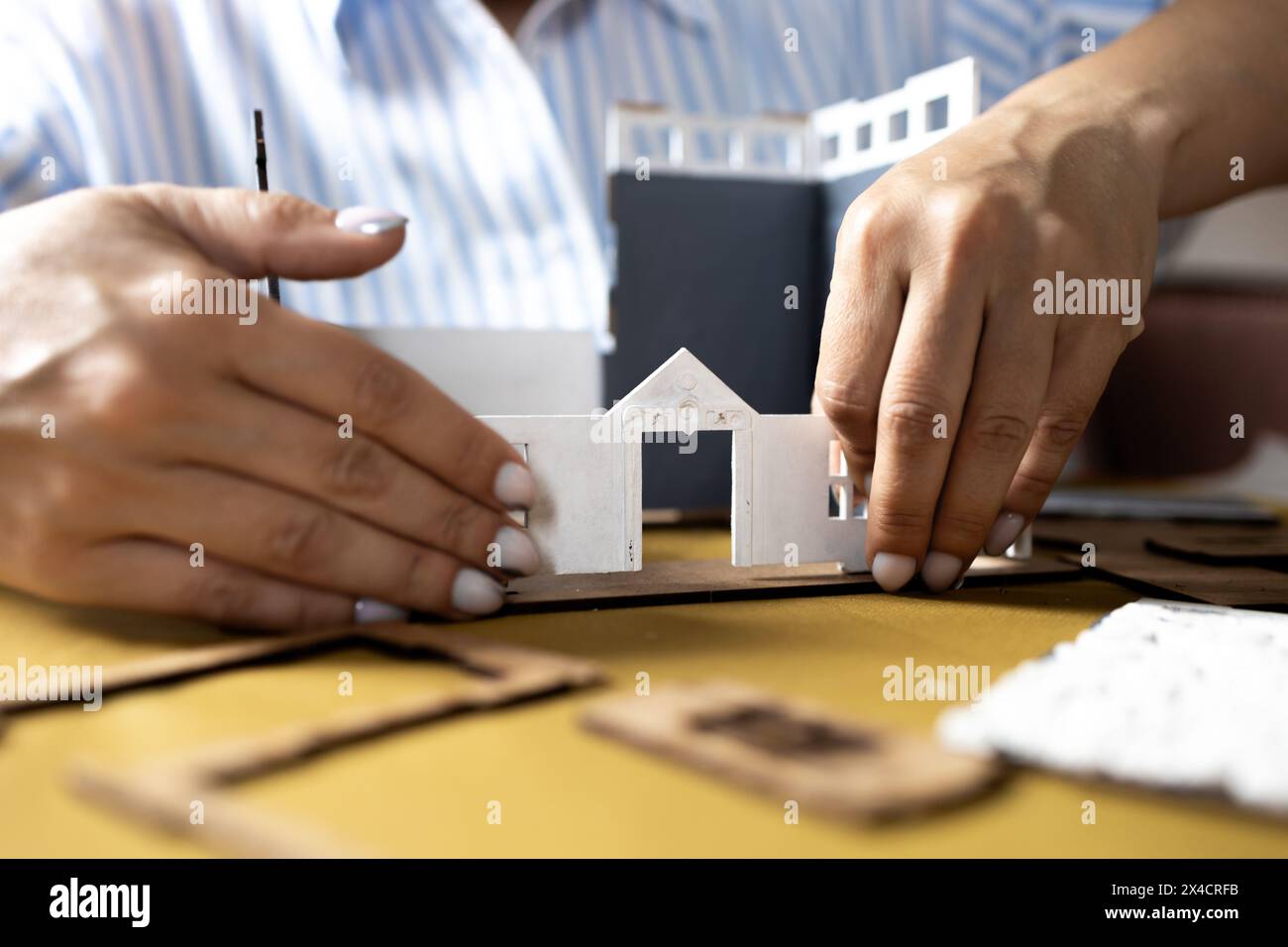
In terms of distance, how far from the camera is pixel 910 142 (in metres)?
1.23

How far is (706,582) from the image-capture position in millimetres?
933

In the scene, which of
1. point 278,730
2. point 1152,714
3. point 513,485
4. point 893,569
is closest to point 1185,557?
point 893,569

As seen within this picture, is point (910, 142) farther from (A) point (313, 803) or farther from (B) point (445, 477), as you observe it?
(A) point (313, 803)

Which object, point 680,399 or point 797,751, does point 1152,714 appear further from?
point 680,399

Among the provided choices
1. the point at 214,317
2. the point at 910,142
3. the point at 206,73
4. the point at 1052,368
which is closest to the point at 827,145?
the point at 910,142

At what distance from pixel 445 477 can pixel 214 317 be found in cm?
20

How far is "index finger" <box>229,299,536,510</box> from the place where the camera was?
0.69m

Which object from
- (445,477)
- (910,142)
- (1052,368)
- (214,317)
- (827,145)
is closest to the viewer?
(214,317)

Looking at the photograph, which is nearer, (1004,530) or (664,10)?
(1004,530)

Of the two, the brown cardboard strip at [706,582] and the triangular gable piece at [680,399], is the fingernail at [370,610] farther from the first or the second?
the triangular gable piece at [680,399]

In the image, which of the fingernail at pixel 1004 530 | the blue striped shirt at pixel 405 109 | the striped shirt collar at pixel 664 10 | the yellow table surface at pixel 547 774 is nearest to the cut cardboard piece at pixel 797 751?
the yellow table surface at pixel 547 774

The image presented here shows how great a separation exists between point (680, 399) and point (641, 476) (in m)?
0.09

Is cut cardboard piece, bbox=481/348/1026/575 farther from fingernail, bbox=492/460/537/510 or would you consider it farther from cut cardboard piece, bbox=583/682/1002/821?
cut cardboard piece, bbox=583/682/1002/821

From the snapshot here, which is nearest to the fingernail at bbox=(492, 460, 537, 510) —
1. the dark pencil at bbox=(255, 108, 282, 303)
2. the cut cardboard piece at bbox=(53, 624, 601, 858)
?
the cut cardboard piece at bbox=(53, 624, 601, 858)
